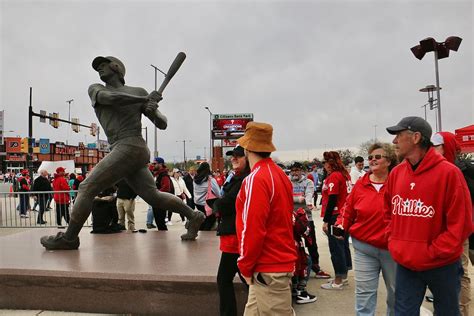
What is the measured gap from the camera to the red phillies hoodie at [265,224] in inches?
92.7

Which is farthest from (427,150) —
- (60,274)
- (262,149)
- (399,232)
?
(60,274)

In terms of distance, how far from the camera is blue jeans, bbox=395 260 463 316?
94.8 inches

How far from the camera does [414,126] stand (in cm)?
258

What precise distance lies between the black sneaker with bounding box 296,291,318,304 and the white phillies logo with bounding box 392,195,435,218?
2.19 meters

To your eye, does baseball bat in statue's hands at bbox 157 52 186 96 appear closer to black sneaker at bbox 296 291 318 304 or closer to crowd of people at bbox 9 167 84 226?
black sneaker at bbox 296 291 318 304

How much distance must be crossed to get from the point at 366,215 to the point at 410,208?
0.84 metres

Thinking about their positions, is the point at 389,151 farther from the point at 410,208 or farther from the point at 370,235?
the point at 410,208

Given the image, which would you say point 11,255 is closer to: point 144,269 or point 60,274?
point 60,274

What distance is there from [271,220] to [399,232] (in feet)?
2.97

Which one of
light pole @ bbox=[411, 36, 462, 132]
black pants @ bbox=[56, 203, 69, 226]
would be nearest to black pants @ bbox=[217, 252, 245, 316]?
black pants @ bbox=[56, 203, 69, 226]

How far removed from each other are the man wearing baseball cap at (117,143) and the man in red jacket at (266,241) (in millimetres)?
3099

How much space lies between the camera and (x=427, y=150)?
102 inches

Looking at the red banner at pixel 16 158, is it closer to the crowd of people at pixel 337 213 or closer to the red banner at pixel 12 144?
the red banner at pixel 12 144

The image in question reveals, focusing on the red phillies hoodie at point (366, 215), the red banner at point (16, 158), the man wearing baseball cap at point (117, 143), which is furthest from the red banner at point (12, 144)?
the red phillies hoodie at point (366, 215)
